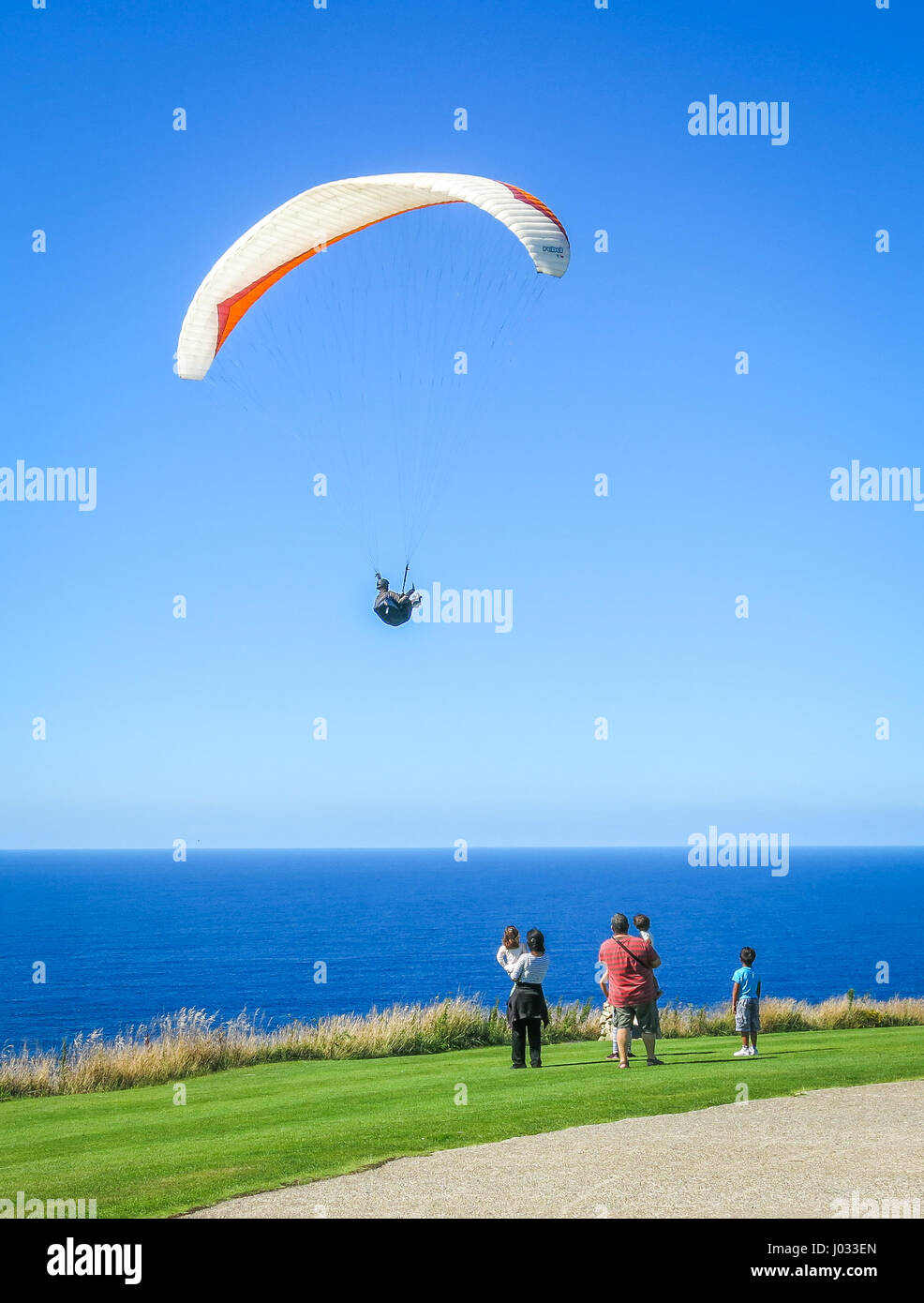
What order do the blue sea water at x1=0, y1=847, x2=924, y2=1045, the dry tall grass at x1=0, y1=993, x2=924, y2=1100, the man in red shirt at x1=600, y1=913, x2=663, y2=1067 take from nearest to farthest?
1. the man in red shirt at x1=600, y1=913, x2=663, y2=1067
2. the dry tall grass at x1=0, y1=993, x2=924, y2=1100
3. the blue sea water at x1=0, y1=847, x2=924, y2=1045

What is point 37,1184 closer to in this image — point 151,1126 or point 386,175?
point 151,1126

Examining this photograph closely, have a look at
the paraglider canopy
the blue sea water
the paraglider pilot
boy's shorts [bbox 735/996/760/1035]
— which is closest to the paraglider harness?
the paraglider pilot

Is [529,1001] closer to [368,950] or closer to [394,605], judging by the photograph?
[394,605]

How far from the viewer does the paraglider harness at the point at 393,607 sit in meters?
17.5

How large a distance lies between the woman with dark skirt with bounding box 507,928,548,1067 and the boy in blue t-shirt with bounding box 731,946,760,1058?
2.60 metres

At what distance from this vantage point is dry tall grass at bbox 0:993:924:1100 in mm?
16328

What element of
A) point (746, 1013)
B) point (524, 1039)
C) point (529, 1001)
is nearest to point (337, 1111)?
point (529, 1001)

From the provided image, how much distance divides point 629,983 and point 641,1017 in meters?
0.61

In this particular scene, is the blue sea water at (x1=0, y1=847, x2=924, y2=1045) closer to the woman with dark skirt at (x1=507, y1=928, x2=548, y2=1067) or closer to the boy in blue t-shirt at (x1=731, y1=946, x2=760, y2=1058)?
the boy in blue t-shirt at (x1=731, y1=946, x2=760, y2=1058)

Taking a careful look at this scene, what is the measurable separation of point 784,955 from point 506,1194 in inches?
4131

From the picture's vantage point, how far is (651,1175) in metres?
8.28

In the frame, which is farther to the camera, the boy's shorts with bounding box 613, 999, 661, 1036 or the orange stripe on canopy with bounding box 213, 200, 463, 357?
the orange stripe on canopy with bounding box 213, 200, 463, 357

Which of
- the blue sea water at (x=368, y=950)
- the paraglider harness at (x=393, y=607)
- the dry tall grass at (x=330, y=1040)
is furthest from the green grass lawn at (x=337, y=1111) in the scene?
the blue sea water at (x=368, y=950)

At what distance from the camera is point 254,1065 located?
1711cm
